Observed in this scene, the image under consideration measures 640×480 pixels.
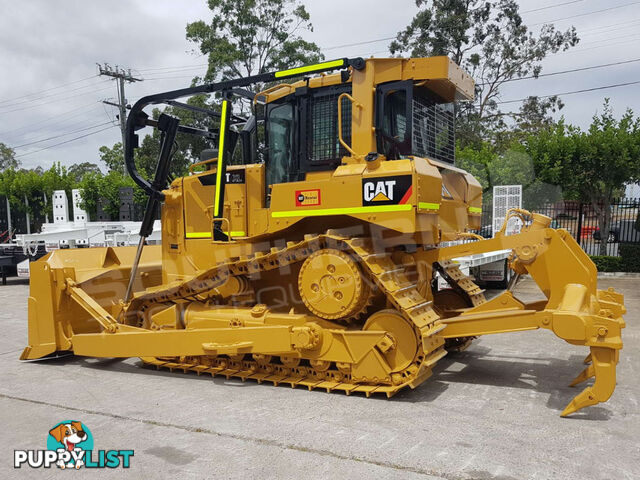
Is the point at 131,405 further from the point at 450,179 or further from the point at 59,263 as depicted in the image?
the point at 450,179

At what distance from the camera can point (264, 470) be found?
3.55 m

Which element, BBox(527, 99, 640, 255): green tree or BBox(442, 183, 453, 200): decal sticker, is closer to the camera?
BBox(442, 183, 453, 200): decal sticker

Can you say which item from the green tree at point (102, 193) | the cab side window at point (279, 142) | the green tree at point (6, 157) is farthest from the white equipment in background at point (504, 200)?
the green tree at point (6, 157)

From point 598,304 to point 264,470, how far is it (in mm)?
3449

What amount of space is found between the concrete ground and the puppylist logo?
72mm

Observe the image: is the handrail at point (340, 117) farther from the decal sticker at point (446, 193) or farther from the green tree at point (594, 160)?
the green tree at point (594, 160)

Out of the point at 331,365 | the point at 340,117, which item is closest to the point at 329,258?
the point at 331,365

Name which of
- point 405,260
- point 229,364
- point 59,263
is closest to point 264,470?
point 229,364

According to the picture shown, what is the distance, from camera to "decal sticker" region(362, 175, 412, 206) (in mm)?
4777

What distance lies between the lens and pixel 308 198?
527 centimetres

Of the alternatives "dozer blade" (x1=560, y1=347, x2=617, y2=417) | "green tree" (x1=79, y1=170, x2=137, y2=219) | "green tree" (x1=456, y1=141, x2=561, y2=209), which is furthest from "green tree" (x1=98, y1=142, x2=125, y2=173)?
"dozer blade" (x1=560, y1=347, x2=617, y2=417)

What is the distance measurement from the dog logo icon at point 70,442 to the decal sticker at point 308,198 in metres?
2.81

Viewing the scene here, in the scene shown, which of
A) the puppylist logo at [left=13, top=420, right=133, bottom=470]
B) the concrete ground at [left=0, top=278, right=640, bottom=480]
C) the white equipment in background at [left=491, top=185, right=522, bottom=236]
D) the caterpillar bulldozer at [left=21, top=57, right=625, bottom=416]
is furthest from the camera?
the white equipment in background at [left=491, top=185, right=522, bottom=236]

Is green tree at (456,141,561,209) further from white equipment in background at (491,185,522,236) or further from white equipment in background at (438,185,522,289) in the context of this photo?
white equipment in background at (438,185,522,289)
